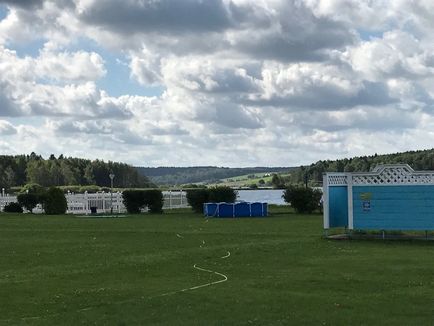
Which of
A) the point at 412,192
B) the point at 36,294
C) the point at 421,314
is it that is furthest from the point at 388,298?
the point at 412,192

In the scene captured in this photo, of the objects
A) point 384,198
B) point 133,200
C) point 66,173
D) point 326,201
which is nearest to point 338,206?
point 326,201

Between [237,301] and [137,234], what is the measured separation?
13534 mm

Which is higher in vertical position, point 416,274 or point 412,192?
point 412,192

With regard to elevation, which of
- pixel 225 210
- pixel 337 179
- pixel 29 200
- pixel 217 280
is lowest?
pixel 217 280

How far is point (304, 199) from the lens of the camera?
124 ft

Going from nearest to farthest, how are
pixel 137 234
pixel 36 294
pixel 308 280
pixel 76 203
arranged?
pixel 36 294
pixel 308 280
pixel 137 234
pixel 76 203

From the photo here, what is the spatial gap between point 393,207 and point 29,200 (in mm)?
27852

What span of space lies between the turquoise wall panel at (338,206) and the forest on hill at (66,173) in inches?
4644

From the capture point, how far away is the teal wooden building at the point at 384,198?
20.3 m

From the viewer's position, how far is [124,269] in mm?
Result: 13375

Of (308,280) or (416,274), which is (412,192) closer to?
(416,274)

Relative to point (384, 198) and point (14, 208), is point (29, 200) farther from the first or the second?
point (384, 198)

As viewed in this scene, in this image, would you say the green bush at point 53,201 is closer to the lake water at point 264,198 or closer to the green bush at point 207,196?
the green bush at point 207,196

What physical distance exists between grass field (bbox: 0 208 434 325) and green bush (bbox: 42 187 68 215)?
20.7m
